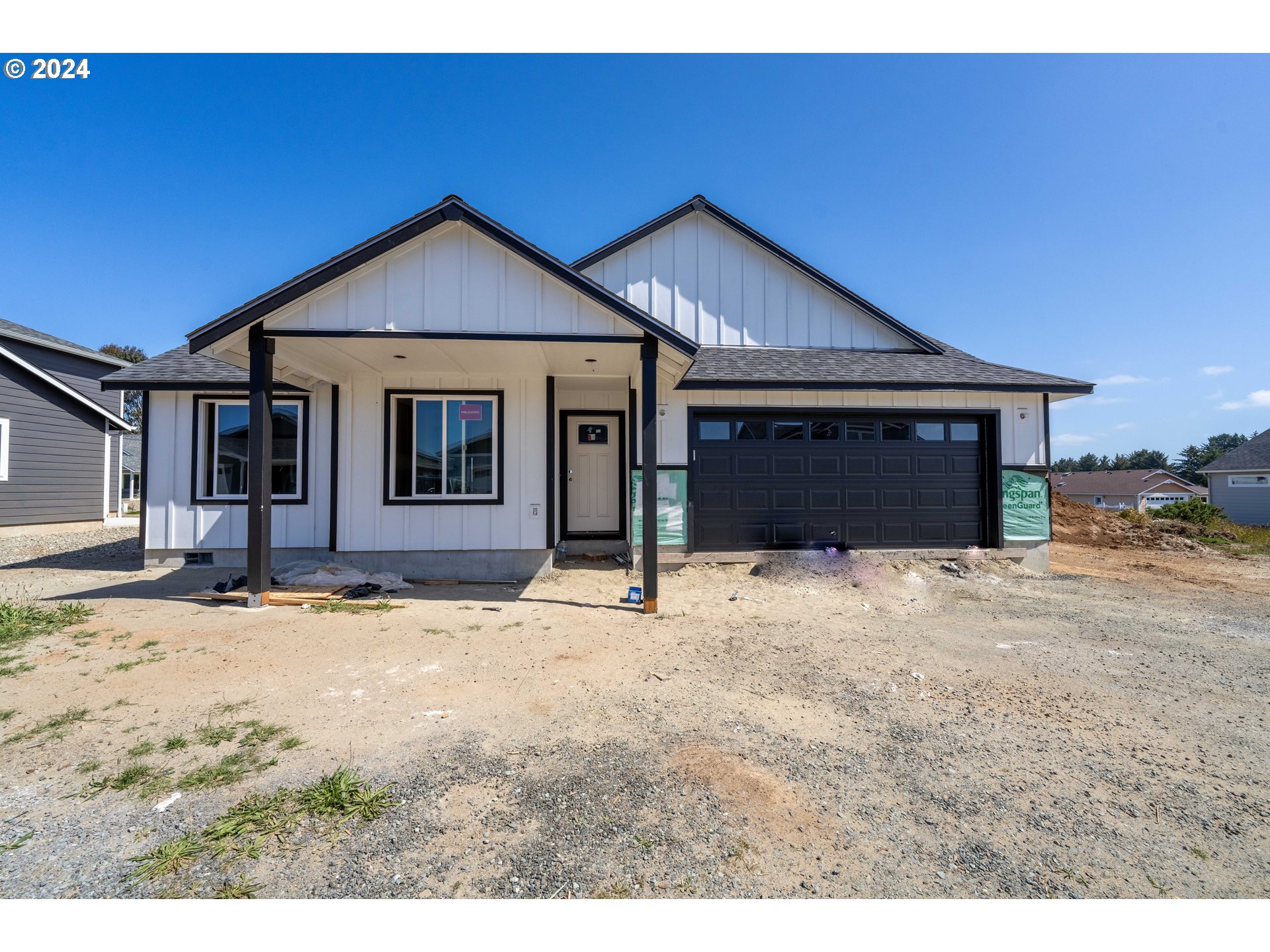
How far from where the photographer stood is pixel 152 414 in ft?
25.9

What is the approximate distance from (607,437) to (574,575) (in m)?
2.95

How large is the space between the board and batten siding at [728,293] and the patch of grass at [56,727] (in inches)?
368

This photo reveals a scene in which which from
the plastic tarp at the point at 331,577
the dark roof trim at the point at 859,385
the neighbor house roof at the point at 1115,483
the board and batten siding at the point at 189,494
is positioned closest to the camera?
the plastic tarp at the point at 331,577

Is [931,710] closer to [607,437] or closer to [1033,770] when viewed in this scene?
[1033,770]

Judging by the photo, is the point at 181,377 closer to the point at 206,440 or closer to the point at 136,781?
the point at 206,440

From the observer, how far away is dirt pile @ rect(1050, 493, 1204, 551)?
12.1 m

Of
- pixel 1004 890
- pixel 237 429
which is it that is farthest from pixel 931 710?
pixel 237 429

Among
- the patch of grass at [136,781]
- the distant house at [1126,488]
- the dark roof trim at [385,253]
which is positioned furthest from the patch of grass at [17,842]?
the distant house at [1126,488]

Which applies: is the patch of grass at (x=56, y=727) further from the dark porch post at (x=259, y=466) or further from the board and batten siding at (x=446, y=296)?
the board and batten siding at (x=446, y=296)

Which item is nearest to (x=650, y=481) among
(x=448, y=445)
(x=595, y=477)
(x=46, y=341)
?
(x=448, y=445)

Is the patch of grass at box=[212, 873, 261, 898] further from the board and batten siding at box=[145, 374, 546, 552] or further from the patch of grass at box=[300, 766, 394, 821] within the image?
the board and batten siding at box=[145, 374, 546, 552]

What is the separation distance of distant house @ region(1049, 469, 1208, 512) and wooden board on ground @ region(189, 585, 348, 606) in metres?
56.4

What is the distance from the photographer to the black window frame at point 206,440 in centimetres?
786

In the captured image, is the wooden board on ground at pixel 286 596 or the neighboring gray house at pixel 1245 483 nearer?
the wooden board on ground at pixel 286 596
